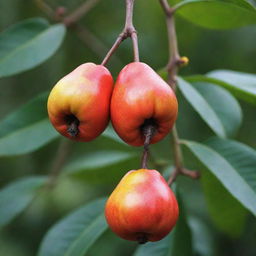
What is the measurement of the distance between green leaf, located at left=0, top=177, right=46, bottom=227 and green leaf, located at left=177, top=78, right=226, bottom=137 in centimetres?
70

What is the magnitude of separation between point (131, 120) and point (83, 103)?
98mm

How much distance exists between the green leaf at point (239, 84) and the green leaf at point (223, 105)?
44 mm

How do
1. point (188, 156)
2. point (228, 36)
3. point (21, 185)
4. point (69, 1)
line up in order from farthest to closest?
point (228, 36) < point (69, 1) < point (188, 156) < point (21, 185)

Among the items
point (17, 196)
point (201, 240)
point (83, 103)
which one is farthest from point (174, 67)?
point (201, 240)

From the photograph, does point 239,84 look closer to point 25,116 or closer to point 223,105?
point 223,105

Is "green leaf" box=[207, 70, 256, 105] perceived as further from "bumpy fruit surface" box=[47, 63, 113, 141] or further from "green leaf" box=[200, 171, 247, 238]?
"bumpy fruit surface" box=[47, 63, 113, 141]

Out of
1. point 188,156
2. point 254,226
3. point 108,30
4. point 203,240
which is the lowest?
point 254,226

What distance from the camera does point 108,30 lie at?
8.52 ft

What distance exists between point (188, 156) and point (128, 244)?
0.53 m

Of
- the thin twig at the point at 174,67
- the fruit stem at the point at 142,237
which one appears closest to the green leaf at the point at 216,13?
the thin twig at the point at 174,67

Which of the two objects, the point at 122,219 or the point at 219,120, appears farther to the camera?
the point at 219,120

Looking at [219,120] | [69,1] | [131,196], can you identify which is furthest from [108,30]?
[131,196]

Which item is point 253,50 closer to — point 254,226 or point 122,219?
point 254,226

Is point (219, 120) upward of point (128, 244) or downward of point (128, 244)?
upward
